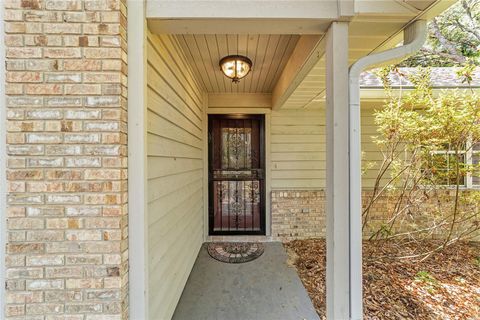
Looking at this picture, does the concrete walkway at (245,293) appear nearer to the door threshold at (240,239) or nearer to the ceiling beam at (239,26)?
the door threshold at (240,239)

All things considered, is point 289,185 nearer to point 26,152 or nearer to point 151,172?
point 151,172

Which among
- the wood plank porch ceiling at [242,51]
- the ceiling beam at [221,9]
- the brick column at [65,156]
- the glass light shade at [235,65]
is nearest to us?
the brick column at [65,156]

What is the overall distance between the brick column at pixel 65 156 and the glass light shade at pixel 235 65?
139 centimetres

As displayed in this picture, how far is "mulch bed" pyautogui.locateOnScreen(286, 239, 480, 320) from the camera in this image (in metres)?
2.34

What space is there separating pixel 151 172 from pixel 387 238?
400cm

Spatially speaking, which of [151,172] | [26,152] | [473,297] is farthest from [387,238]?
[26,152]

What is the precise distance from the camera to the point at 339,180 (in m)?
1.53

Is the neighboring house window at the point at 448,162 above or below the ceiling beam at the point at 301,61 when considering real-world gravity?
below

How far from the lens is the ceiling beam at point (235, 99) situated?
409cm

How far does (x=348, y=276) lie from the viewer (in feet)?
4.98

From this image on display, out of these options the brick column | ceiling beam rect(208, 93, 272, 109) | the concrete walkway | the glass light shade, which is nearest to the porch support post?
the concrete walkway

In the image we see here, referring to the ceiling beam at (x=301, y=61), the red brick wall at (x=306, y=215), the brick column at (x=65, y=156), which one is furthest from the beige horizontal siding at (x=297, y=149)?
the brick column at (x=65, y=156)

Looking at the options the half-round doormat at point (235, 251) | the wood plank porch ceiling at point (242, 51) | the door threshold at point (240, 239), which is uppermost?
the wood plank porch ceiling at point (242, 51)

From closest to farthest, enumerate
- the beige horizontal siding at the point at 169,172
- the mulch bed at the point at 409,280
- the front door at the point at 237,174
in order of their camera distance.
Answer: the beige horizontal siding at the point at 169,172 < the mulch bed at the point at 409,280 < the front door at the point at 237,174
